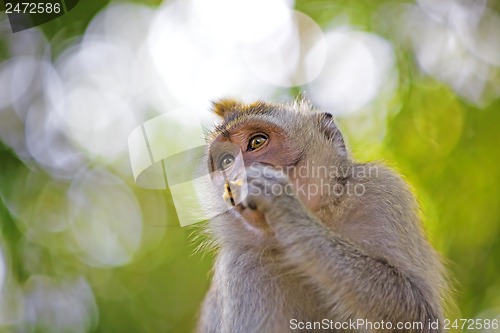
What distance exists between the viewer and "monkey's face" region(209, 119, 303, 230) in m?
4.81

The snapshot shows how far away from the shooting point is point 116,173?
9.06 metres

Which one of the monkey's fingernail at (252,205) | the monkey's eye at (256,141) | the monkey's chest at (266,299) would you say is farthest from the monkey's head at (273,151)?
the monkey's chest at (266,299)

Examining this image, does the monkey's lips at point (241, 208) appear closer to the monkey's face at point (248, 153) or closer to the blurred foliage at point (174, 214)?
the monkey's face at point (248, 153)

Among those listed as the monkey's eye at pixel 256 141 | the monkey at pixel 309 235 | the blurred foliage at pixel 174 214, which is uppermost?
the monkey's eye at pixel 256 141

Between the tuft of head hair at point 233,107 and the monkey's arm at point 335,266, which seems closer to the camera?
the monkey's arm at point 335,266

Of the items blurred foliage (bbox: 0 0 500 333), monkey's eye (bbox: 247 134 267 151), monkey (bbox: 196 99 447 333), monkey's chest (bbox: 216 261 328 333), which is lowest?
blurred foliage (bbox: 0 0 500 333)

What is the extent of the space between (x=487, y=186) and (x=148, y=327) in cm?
444

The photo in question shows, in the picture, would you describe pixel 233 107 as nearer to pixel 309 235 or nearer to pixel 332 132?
pixel 332 132

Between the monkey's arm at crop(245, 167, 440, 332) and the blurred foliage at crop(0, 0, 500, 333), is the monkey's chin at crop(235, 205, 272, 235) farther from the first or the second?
the blurred foliage at crop(0, 0, 500, 333)

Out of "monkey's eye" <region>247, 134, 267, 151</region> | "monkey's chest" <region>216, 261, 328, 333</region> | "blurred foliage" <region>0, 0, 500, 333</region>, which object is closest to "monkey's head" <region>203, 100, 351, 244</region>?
"monkey's eye" <region>247, 134, 267, 151</region>

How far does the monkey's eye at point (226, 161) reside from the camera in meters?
5.35

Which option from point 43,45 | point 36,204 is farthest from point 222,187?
point 43,45

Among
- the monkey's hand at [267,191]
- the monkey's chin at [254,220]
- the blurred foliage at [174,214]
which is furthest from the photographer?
the blurred foliage at [174,214]

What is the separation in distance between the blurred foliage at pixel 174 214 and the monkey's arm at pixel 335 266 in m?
2.74
